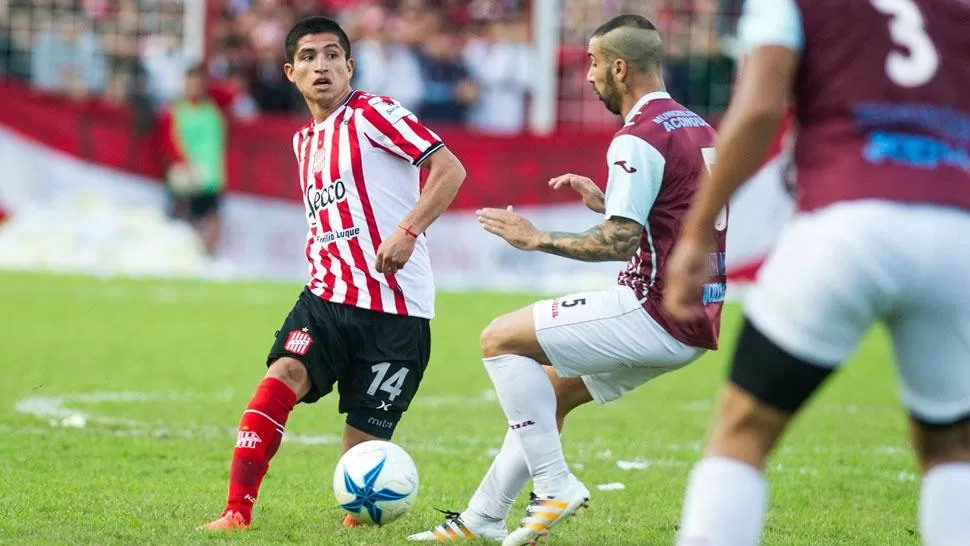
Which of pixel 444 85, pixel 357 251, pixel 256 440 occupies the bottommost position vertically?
pixel 444 85

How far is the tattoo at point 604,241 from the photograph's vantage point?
5.33 meters

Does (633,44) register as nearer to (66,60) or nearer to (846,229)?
(846,229)

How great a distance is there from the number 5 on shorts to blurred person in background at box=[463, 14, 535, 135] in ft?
49.0

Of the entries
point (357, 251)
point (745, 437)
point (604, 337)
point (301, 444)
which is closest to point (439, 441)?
point (301, 444)

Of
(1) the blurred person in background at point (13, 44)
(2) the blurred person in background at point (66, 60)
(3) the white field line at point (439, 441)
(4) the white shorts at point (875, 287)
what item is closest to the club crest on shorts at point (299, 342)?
(3) the white field line at point (439, 441)

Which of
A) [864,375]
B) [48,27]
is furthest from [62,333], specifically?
[48,27]

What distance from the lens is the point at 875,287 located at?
138 inches

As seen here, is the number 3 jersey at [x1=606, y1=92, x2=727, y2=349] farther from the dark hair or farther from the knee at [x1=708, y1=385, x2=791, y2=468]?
the knee at [x1=708, y1=385, x2=791, y2=468]

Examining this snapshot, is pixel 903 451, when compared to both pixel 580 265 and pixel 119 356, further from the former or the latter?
pixel 580 265

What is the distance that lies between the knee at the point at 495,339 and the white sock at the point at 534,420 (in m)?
0.05

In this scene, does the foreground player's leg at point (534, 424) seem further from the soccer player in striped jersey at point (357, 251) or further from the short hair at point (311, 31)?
the short hair at point (311, 31)

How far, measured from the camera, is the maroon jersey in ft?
11.8

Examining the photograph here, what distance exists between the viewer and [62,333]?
12953 millimetres

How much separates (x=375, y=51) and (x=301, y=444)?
12.8m
